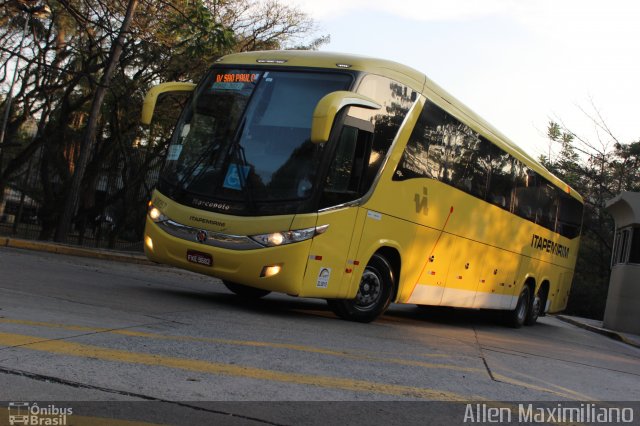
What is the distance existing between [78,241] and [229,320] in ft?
44.6

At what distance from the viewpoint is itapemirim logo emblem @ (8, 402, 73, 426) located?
3.73m

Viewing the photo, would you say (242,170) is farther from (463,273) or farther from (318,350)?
(463,273)

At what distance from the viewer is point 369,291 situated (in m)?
10.1

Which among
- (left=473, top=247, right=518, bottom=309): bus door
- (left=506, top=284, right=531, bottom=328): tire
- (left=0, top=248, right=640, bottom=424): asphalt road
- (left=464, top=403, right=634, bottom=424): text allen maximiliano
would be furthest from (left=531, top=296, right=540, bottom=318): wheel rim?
(left=464, top=403, right=634, bottom=424): text allen maximiliano

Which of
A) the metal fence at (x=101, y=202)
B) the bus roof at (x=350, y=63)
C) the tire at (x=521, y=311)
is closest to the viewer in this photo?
the bus roof at (x=350, y=63)

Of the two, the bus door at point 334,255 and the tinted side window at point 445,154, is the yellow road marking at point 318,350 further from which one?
the tinted side window at point 445,154

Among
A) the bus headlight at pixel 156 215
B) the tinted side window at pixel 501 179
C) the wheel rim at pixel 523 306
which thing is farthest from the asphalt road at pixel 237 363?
the wheel rim at pixel 523 306

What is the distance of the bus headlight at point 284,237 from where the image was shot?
8.67 m

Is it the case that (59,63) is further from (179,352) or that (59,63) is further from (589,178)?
(589,178)

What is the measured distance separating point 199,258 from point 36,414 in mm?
5320

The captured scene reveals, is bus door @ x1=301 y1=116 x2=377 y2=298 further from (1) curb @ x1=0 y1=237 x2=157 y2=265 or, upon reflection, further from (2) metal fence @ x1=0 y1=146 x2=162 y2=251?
(2) metal fence @ x1=0 y1=146 x2=162 y2=251

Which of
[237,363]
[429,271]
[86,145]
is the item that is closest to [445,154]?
[429,271]

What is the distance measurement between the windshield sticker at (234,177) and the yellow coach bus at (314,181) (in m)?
0.03

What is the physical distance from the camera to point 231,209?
8977 millimetres
